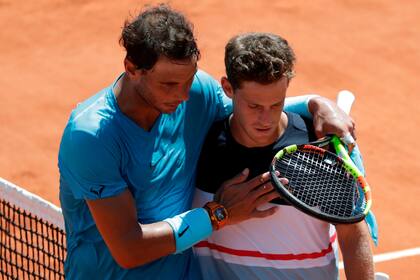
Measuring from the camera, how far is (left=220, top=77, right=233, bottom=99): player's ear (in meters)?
4.01

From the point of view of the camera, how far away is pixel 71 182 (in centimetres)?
379

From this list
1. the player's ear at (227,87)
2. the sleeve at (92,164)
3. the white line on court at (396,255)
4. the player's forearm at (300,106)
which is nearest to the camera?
the sleeve at (92,164)

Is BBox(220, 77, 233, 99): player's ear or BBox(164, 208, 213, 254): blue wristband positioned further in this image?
BBox(220, 77, 233, 99): player's ear

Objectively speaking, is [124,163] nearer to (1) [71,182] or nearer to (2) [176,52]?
(1) [71,182]

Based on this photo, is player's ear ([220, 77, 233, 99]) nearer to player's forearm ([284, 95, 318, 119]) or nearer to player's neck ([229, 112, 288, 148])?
player's neck ([229, 112, 288, 148])

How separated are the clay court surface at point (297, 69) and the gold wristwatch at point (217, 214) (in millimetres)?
3504

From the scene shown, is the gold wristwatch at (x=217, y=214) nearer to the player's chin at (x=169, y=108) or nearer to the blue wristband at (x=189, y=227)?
the blue wristband at (x=189, y=227)

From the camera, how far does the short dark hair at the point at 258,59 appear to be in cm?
381

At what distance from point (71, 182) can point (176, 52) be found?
687mm

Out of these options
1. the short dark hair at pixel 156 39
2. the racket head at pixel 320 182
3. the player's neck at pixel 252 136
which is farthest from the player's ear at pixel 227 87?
the racket head at pixel 320 182

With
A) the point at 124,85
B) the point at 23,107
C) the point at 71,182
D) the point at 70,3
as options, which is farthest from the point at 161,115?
the point at 70,3

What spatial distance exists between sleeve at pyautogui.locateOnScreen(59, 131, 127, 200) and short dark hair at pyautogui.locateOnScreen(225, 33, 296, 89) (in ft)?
2.01

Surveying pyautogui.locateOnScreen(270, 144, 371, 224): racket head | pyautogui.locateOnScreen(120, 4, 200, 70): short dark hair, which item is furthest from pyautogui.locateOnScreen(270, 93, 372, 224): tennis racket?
pyautogui.locateOnScreen(120, 4, 200, 70): short dark hair

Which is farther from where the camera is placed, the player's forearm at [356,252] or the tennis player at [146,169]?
the player's forearm at [356,252]
